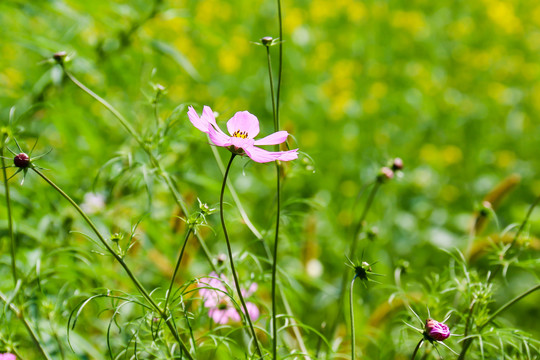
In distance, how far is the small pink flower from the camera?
0.58 metres

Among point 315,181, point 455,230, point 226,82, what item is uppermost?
point 226,82

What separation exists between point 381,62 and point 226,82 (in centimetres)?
88

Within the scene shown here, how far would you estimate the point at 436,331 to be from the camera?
587 mm

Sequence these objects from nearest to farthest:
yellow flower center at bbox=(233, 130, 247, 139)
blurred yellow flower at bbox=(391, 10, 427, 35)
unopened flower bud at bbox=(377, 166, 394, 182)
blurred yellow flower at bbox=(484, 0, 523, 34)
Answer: yellow flower center at bbox=(233, 130, 247, 139) < unopened flower bud at bbox=(377, 166, 394, 182) < blurred yellow flower at bbox=(391, 10, 427, 35) < blurred yellow flower at bbox=(484, 0, 523, 34)

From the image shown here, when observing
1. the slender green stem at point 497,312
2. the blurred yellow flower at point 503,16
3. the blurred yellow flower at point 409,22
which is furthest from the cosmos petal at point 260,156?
the blurred yellow flower at point 503,16

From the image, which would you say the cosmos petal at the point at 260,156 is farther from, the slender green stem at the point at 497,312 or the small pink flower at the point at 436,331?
the slender green stem at the point at 497,312

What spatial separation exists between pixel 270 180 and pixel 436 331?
136 cm

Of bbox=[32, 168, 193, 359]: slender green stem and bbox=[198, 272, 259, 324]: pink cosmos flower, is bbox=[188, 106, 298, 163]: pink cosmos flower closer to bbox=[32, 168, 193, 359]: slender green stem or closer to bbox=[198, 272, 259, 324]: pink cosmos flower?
bbox=[32, 168, 193, 359]: slender green stem

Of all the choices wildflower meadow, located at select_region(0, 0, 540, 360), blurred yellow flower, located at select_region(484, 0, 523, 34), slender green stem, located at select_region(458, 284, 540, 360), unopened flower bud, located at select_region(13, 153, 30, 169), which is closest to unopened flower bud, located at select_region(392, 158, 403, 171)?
wildflower meadow, located at select_region(0, 0, 540, 360)

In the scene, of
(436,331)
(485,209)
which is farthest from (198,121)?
(485,209)

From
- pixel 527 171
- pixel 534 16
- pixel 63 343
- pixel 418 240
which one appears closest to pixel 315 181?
pixel 418 240

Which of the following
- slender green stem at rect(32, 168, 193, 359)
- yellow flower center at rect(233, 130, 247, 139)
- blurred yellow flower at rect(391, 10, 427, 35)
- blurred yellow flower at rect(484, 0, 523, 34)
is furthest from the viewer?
blurred yellow flower at rect(484, 0, 523, 34)

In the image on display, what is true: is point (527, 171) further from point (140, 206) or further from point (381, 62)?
point (140, 206)

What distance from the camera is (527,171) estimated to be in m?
2.27
